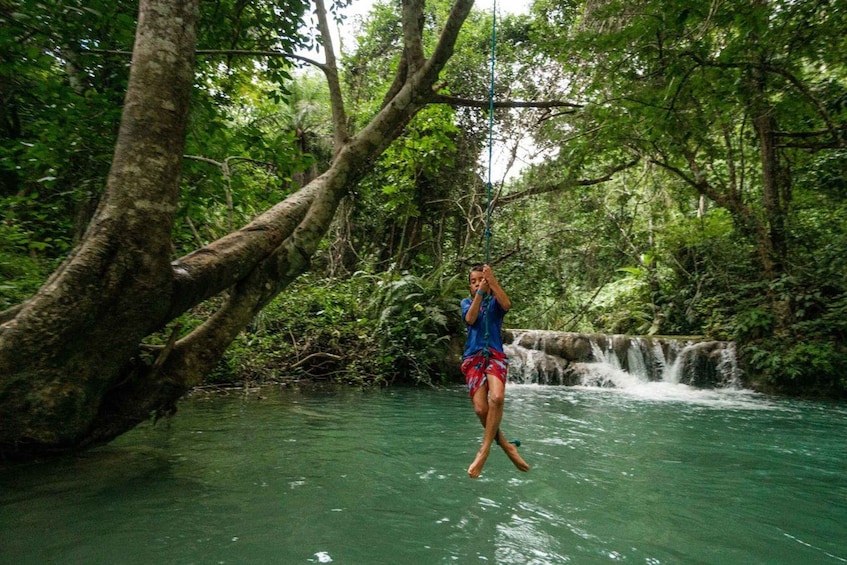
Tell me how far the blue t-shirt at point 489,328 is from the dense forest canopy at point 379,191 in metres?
1.89

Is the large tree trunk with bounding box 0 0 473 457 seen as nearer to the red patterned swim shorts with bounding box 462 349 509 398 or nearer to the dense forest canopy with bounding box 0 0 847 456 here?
the dense forest canopy with bounding box 0 0 847 456

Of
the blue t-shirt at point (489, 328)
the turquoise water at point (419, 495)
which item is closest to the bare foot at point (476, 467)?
the turquoise water at point (419, 495)

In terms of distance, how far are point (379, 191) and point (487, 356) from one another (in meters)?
12.1

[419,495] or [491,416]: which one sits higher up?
[491,416]

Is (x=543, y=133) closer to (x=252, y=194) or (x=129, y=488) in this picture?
(x=252, y=194)

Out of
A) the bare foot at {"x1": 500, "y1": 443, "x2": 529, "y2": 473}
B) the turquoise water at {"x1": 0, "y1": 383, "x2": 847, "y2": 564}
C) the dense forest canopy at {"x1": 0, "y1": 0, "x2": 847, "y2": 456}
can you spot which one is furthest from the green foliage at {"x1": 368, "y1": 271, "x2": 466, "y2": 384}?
the bare foot at {"x1": 500, "y1": 443, "x2": 529, "y2": 473}

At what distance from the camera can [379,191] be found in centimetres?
1630

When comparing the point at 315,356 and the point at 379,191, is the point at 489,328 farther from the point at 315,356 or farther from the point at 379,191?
the point at 379,191

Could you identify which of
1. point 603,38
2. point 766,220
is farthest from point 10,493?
point 766,220

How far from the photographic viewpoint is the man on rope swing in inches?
181

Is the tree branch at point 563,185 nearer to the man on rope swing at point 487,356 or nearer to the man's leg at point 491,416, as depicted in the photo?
the man on rope swing at point 487,356

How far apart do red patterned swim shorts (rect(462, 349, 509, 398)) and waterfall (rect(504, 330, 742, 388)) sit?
29.1 ft

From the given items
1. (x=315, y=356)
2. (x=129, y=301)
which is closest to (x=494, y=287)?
(x=129, y=301)

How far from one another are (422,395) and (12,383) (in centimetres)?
728
